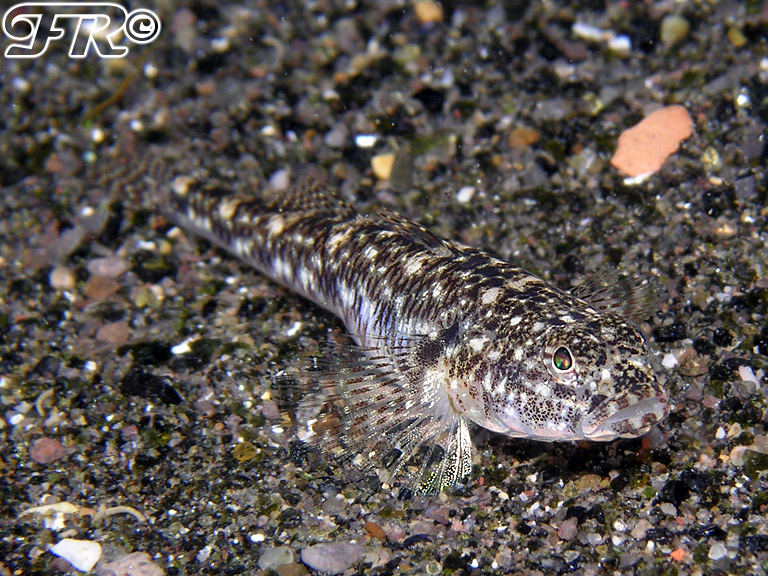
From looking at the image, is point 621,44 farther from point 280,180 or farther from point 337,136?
point 280,180

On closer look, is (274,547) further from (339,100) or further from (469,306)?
(339,100)

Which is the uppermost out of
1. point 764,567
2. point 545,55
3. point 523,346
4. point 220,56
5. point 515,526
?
point 545,55

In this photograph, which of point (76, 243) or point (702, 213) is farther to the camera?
point (76, 243)

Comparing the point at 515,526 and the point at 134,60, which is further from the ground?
the point at 134,60

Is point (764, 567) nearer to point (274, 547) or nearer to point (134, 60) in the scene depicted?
point (274, 547)

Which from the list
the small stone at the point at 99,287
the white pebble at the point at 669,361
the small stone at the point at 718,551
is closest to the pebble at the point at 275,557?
the small stone at the point at 718,551

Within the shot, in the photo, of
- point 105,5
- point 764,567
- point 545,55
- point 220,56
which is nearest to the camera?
point 764,567

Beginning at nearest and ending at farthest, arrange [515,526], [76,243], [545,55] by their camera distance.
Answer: [515,526], [76,243], [545,55]

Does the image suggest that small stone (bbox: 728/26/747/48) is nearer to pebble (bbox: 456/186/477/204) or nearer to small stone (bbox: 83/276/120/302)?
pebble (bbox: 456/186/477/204)

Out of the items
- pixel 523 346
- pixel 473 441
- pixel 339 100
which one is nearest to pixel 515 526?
pixel 473 441

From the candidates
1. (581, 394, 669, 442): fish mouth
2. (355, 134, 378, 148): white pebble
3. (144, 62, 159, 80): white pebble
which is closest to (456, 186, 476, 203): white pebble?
(355, 134, 378, 148): white pebble
